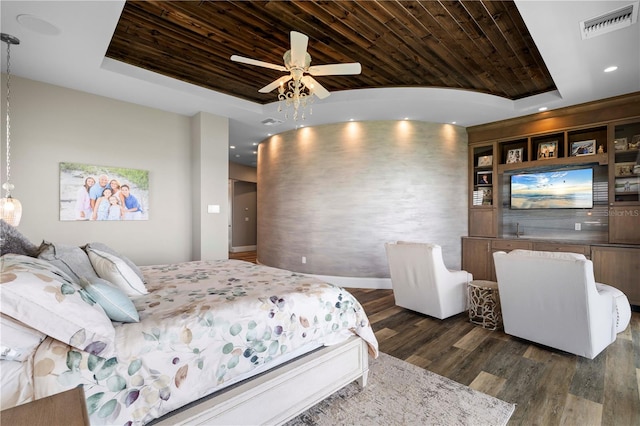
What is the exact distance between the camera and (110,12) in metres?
2.29

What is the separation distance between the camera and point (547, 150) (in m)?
4.68

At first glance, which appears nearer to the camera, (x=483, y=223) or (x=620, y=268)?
(x=620, y=268)

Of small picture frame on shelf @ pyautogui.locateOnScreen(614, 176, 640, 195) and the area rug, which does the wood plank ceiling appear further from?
the area rug

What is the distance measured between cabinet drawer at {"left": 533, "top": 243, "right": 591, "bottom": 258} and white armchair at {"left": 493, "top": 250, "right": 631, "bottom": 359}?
142cm

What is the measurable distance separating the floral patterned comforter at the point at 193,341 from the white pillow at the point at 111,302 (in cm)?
5

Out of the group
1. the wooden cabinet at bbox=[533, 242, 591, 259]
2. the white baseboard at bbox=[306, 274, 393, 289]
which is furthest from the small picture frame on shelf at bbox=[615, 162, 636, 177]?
the white baseboard at bbox=[306, 274, 393, 289]

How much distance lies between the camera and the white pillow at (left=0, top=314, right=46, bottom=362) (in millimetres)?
1085

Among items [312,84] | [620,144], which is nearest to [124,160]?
[312,84]

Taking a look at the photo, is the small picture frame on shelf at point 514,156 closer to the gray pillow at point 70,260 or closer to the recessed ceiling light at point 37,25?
the gray pillow at point 70,260

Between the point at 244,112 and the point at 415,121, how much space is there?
111 inches

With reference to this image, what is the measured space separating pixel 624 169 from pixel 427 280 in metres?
3.30

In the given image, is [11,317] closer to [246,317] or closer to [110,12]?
[246,317]

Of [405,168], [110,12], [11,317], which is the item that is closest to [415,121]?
[405,168]

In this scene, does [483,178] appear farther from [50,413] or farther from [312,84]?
[50,413]
